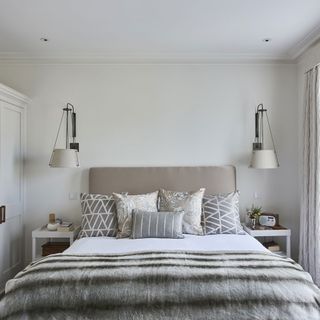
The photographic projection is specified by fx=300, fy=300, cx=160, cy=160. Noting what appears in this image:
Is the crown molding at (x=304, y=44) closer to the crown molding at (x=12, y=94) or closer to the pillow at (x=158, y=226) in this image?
the pillow at (x=158, y=226)

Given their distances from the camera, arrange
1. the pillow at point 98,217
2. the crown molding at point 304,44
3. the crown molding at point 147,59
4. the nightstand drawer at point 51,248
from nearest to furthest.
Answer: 1. the crown molding at point 304,44
2. the pillow at point 98,217
3. the nightstand drawer at point 51,248
4. the crown molding at point 147,59

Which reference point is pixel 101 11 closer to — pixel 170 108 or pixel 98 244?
pixel 170 108

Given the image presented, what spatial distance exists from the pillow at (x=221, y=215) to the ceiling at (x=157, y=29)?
1.76 metres

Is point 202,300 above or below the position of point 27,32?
below

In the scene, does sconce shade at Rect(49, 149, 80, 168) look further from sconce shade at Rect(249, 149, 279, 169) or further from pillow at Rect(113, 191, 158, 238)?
sconce shade at Rect(249, 149, 279, 169)

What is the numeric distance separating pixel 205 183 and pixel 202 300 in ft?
6.69

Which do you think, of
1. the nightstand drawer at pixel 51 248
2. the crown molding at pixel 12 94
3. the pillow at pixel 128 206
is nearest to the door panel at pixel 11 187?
the crown molding at pixel 12 94

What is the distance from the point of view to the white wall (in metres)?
3.86

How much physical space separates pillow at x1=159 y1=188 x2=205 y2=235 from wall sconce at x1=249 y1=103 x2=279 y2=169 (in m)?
0.75

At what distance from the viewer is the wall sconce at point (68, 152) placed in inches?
137

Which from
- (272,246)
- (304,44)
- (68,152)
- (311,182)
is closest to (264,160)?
(311,182)

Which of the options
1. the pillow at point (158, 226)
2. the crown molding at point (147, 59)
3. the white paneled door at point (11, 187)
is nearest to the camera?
the pillow at point (158, 226)

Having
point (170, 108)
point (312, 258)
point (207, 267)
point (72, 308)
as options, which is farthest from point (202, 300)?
point (170, 108)

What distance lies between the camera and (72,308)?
182cm
